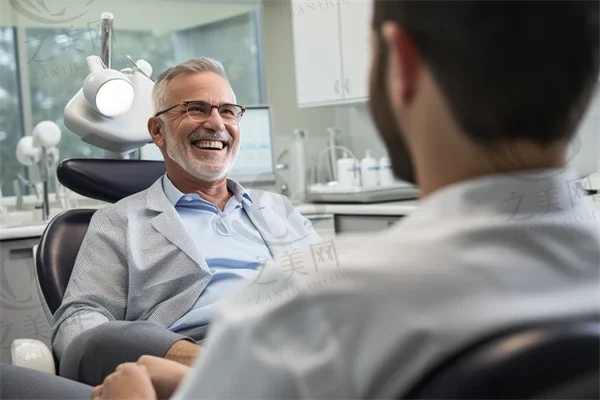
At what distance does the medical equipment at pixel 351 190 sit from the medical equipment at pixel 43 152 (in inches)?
46.7

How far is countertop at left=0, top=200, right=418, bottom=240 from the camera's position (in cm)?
302

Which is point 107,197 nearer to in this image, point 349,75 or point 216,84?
point 216,84

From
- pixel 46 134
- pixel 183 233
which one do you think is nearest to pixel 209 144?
pixel 183 233

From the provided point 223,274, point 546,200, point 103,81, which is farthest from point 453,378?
point 103,81

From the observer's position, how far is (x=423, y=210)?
2.08 ft

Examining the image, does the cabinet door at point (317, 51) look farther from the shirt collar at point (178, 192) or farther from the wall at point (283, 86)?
the shirt collar at point (178, 192)

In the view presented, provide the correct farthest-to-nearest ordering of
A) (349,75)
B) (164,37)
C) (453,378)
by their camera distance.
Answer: (164,37), (349,75), (453,378)

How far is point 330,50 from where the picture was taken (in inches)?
170

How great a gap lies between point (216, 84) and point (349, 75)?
1.95 meters

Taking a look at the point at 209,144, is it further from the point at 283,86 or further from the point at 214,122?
the point at 283,86

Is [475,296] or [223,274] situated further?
[223,274]

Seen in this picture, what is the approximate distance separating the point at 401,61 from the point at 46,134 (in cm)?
345

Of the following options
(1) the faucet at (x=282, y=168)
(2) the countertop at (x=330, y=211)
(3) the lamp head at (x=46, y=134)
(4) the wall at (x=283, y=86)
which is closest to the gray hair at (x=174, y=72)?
(2) the countertop at (x=330, y=211)

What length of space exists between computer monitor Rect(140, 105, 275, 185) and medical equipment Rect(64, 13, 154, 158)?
1342 mm
